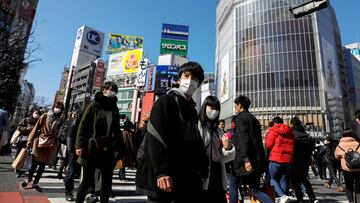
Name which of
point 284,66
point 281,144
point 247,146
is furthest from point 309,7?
point 284,66

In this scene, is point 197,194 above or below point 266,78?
below

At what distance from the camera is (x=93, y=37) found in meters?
82.1

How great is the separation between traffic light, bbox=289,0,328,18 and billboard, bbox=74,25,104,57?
266ft

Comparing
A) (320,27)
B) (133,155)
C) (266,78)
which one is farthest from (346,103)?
(133,155)

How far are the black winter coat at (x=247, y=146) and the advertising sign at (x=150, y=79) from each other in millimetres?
52728

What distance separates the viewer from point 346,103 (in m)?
65.5

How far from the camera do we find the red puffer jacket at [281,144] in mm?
4680

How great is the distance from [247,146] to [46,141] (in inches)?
150

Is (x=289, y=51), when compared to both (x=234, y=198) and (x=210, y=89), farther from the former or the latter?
(x=234, y=198)

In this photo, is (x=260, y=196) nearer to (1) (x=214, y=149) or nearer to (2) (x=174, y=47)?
(1) (x=214, y=149)

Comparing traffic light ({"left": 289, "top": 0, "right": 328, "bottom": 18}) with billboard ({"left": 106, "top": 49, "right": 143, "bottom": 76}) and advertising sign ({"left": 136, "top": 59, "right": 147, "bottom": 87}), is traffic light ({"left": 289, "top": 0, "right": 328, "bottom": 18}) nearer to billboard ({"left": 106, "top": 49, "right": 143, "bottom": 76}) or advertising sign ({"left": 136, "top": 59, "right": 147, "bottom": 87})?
advertising sign ({"left": 136, "top": 59, "right": 147, "bottom": 87})

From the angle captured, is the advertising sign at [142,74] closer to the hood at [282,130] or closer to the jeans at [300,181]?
the jeans at [300,181]

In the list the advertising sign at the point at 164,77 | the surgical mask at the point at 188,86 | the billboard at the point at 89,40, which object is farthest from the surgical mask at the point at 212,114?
the billboard at the point at 89,40

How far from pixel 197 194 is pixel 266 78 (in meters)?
50.0
